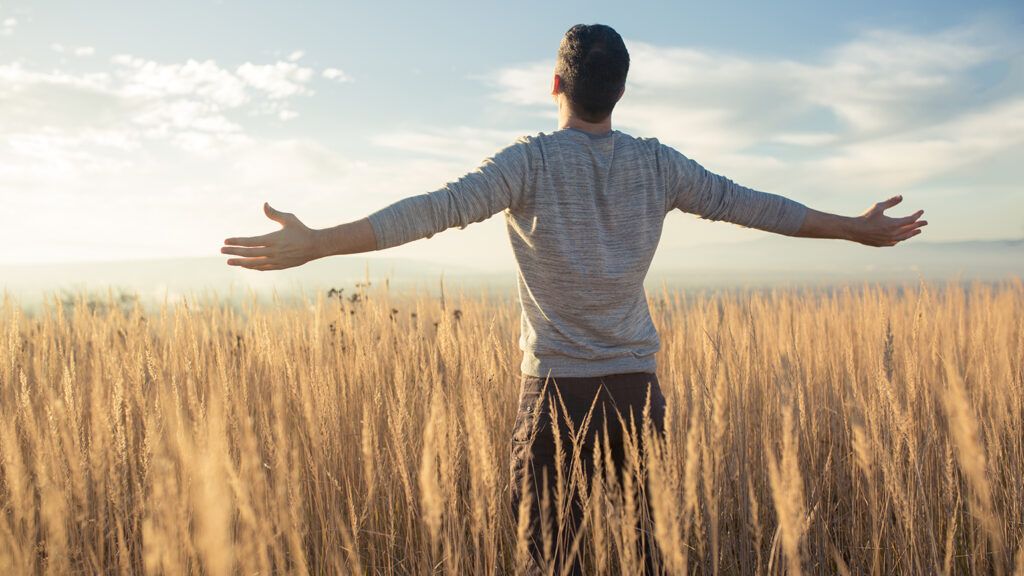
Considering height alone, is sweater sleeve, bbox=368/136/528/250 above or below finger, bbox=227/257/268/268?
above

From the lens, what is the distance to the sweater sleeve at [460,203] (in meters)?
1.60

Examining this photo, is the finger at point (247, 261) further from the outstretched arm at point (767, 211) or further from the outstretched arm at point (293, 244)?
the outstretched arm at point (767, 211)

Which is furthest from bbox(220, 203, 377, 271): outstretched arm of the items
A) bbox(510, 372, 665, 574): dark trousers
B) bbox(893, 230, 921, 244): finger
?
bbox(893, 230, 921, 244): finger

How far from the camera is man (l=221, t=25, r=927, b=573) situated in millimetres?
1775

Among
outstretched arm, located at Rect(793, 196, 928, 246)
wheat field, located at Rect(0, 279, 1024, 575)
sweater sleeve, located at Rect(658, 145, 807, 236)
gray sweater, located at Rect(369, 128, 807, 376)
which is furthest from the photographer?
outstretched arm, located at Rect(793, 196, 928, 246)

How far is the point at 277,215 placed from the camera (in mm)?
1556

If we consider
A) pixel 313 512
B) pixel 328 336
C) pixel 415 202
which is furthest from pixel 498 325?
pixel 415 202

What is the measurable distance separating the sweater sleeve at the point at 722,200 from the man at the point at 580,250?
11mm

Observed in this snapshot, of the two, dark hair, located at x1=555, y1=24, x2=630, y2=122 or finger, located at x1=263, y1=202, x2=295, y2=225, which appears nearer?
finger, located at x1=263, y1=202, x2=295, y2=225

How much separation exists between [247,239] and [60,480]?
1212 mm

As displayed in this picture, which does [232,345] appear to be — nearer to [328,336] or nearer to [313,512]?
[328,336]

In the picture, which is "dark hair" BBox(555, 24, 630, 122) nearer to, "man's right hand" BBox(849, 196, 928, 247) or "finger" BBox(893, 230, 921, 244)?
"man's right hand" BBox(849, 196, 928, 247)

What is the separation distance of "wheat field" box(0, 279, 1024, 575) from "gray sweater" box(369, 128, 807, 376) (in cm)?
27

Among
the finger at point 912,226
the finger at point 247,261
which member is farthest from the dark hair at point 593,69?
the finger at point 912,226
